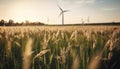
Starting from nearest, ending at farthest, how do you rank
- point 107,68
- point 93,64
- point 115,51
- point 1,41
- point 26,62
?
point 93,64 → point 26,62 → point 107,68 → point 115,51 → point 1,41

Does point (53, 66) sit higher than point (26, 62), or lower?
lower

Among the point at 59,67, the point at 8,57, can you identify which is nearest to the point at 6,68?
the point at 8,57

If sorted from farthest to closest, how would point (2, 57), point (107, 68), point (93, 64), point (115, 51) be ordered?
point (115, 51) → point (2, 57) → point (107, 68) → point (93, 64)

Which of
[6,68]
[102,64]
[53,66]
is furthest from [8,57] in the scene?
[102,64]

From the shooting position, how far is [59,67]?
1787 mm

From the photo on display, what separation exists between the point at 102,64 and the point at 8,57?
1056 mm

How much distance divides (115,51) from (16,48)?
4.70 feet

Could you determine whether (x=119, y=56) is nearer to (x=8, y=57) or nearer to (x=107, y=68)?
(x=107, y=68)

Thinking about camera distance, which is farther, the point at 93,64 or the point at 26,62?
the point at 26,62

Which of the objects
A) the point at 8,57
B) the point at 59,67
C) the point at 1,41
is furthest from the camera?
the point at 1,41

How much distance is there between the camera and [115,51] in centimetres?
272

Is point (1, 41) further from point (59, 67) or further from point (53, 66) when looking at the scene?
point (59, 67)

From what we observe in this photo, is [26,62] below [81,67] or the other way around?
the other way around

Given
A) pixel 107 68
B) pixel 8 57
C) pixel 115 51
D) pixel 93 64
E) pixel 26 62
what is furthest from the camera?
pixel 115 51
